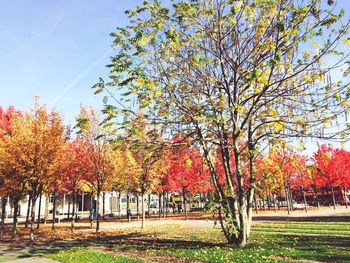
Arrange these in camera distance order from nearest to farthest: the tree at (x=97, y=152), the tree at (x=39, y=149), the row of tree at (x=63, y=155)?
1. the row of tree at (x=63, y=155)
2. the tree at (x=39, y=149)
3. the tree at (x=97, y=152)

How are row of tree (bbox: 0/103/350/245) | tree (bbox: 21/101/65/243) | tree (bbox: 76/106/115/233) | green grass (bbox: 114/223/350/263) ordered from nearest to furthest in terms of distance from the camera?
green grass (bbox: 114/223/350/263) → row of tree (bbox: 0/103/350/245) → tree (bbox: 21/101/65/243) → tree (bbox: 76/106/115/233)

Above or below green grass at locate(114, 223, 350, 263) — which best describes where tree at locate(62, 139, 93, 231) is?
above

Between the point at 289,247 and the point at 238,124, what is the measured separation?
6111 mm

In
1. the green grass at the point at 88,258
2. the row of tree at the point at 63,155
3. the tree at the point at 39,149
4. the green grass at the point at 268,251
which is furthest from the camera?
the tree at the point at 39,149

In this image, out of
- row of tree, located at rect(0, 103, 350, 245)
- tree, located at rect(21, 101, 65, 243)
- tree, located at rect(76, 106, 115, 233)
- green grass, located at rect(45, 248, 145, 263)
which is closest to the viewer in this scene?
green grass, located at rect(45, 248, 145, 263)

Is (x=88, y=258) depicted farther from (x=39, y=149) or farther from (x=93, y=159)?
(x=93, y=159)

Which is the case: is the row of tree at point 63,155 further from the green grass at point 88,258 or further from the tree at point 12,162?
the green grass at point 88,258

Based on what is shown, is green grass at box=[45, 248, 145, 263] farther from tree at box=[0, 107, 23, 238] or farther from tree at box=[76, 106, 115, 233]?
tree at box=[76, 106, 115, 233]

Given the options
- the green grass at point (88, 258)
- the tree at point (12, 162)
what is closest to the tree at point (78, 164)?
the tree at point (12, 162)

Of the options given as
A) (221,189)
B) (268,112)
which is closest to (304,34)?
(268,112)

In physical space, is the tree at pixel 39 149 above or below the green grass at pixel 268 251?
above

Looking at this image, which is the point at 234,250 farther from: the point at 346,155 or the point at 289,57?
the point at 346,155

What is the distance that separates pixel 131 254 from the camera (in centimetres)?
1335

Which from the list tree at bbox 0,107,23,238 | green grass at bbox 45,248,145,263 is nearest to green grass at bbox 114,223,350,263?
green grass at bbox 45,248,145,263
